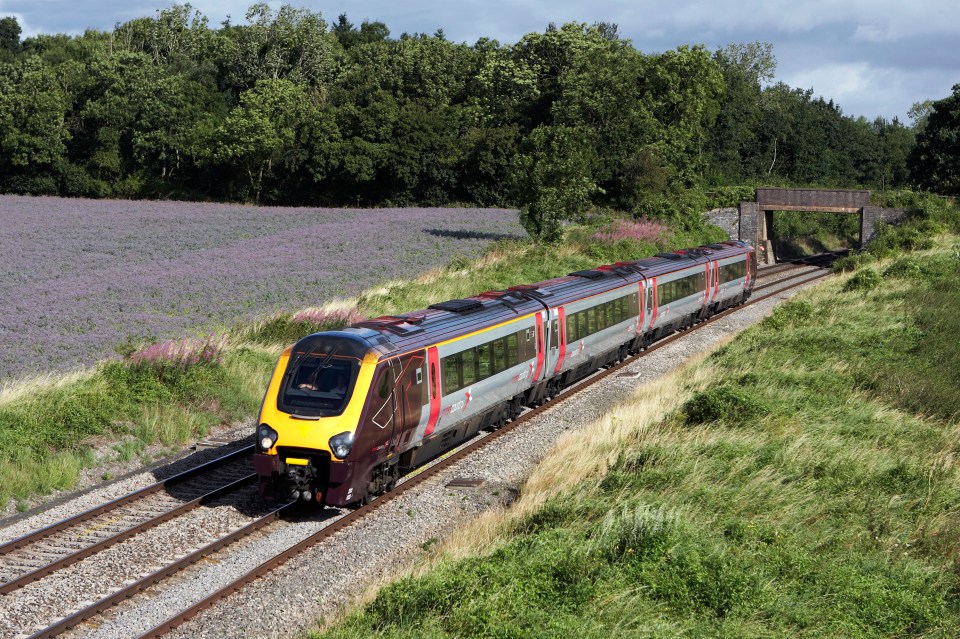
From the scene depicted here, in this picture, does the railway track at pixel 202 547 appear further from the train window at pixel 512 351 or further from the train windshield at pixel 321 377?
the train windshield at pixel 321 377

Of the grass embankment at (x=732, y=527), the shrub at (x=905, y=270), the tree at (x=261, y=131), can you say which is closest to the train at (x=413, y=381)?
the grass embankment at (x=732, y=527)

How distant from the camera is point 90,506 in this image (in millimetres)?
15992

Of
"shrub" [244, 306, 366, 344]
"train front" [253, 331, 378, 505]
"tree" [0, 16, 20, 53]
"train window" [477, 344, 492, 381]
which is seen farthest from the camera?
"tree" [0, 16, 20, 53]

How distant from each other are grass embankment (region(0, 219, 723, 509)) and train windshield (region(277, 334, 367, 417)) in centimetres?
477

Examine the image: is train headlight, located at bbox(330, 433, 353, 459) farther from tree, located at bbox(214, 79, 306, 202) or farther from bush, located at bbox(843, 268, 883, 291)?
tree, located at bbox(214, 79, 306, 202)

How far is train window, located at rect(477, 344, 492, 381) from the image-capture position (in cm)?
1886

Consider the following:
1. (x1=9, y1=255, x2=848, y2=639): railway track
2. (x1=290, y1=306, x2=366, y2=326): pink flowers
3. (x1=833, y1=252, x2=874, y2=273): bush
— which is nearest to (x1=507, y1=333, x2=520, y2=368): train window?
(x1=9, y1=255, x2=848, y2=639): railway track

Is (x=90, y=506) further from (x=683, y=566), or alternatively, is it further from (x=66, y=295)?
(x=66, y=295)

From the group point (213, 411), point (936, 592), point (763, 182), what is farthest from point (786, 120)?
point (936, 592)

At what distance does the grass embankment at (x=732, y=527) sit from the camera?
9953mm

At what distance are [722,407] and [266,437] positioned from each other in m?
8.76

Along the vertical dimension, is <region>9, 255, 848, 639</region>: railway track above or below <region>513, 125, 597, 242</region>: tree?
below

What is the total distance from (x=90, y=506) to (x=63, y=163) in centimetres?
7181

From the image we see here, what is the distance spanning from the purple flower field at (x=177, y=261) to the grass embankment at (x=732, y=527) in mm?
13889
